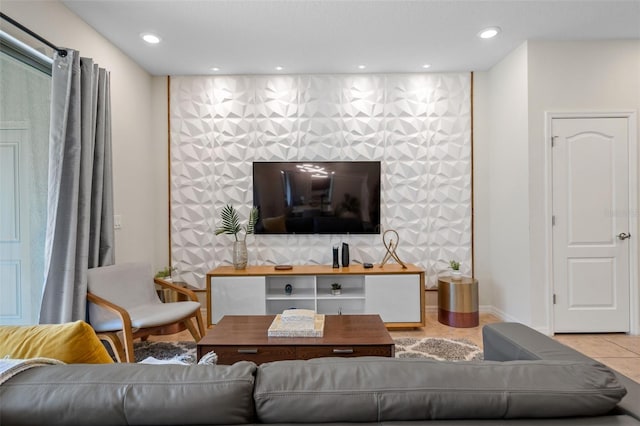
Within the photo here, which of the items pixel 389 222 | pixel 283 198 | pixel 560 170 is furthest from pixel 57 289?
pixel 560 170

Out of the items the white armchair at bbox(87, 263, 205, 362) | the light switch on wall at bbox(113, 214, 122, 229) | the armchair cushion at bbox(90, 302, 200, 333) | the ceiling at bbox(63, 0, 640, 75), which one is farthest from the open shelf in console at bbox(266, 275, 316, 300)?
the ceiling at bbox(63, 0, 640, 75)

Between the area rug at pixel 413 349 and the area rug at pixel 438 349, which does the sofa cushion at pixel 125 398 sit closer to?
the area rug at pixel 413 349

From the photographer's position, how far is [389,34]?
3.01 meters

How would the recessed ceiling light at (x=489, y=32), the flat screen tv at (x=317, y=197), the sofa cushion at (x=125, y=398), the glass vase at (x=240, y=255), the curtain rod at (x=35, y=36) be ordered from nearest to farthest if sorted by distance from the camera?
the sofa cushion at (x=125, y=398)
the curtain rod at (x=35, y=36)
the recessed ceiling light at (x=489, y=32)
the glass vase at (x=240, y=255)
the flat screen tv at (x=317, y=197)

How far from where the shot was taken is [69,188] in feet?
8.00

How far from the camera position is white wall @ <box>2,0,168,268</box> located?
104 inches

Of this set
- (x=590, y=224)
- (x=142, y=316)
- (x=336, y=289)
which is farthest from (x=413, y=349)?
(x=142, y=316)

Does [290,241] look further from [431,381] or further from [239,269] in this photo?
[431,381]

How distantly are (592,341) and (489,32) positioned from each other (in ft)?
9.38

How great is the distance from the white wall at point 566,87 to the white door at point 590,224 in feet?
0.43

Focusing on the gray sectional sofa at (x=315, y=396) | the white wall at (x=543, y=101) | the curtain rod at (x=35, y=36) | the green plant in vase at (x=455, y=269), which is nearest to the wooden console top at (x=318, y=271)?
the green plant in vase at (x=455, y=269)

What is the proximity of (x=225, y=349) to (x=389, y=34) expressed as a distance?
2788 millimetres

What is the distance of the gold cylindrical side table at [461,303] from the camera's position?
3461 millimetres

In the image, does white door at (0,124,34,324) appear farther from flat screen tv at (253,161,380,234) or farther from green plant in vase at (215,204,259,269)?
flat screen tv at (253,161,380,234)
